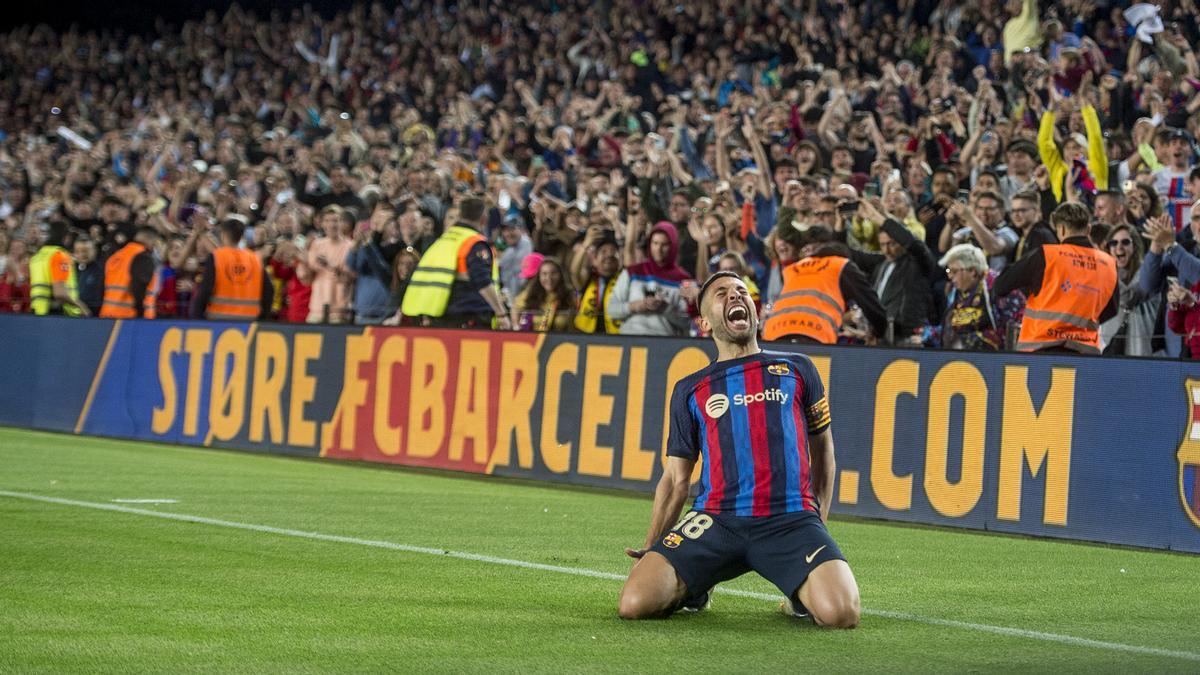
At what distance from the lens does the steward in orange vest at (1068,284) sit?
1141cm

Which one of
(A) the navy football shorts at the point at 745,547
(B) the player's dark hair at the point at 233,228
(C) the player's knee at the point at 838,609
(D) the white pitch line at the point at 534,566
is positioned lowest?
(D) the white pitch line at the point at 534,566

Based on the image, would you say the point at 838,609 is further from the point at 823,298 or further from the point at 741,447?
the point at 823,298

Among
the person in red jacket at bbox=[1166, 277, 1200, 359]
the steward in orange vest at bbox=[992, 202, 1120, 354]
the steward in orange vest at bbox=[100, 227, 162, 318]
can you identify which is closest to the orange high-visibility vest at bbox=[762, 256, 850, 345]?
the steward in orange vest at bbox=[992, 202, 1120, 354]

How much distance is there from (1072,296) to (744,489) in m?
5.37

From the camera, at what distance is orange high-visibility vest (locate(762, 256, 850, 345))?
12.7m

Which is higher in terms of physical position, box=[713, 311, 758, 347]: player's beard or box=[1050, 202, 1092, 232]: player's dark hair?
box=[1050, 202, 1092, 232]: player's dark hair

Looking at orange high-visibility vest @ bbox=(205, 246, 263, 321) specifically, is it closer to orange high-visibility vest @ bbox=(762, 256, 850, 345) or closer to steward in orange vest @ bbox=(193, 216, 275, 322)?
steward in orange vest @ bbox=(193, 216, 275, 322)

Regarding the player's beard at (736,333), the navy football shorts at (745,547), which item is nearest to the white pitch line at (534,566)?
the navy football shorts at (745,547)

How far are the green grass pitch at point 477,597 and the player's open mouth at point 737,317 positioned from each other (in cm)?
121

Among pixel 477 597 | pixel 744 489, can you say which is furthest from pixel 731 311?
pixel 477 597

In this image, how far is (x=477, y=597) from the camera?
24.5 ft

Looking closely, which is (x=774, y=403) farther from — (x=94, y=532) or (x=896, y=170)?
(x=896, y=170)

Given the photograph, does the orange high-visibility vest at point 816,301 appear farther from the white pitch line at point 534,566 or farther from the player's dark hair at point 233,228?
the player's dark hair at point 233,228

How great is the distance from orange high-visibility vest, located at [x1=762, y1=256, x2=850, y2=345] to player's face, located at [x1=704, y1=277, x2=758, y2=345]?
581cm
